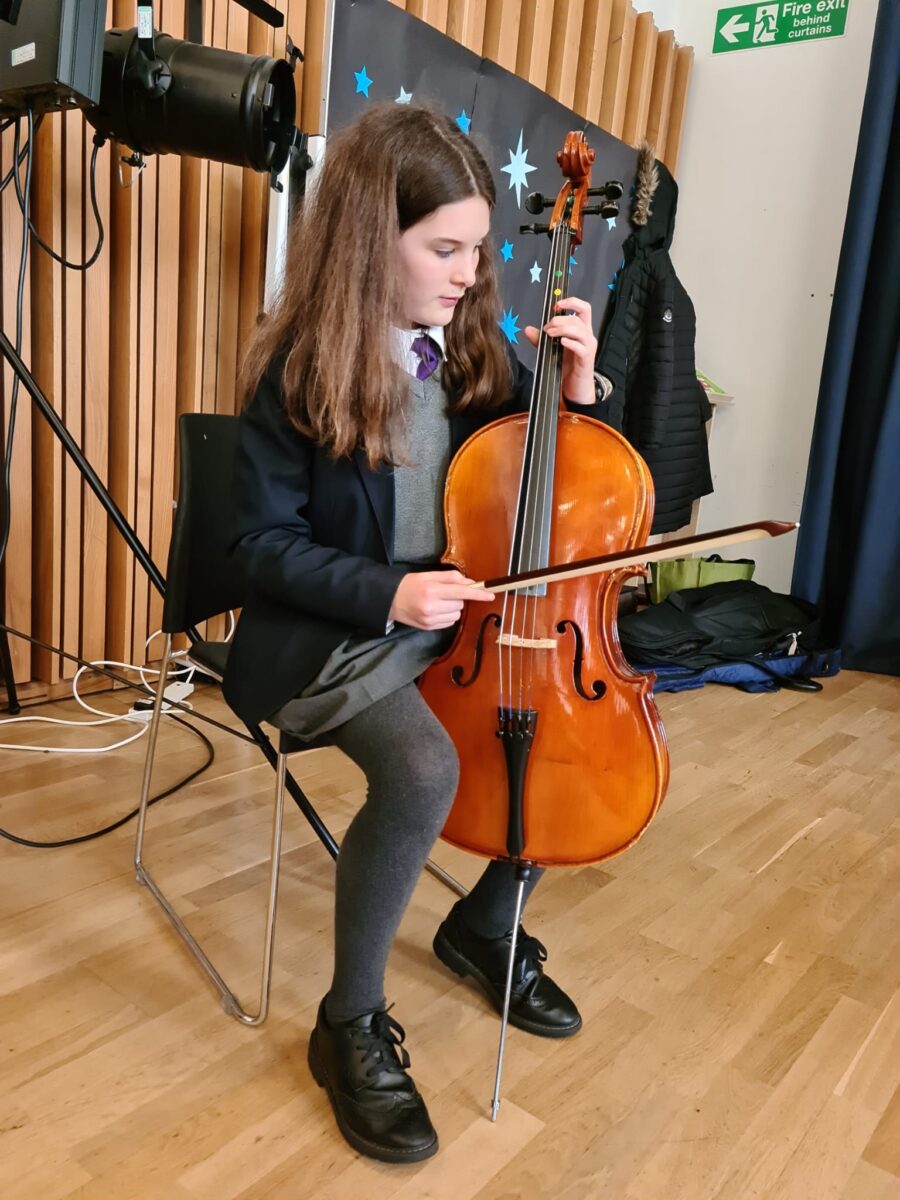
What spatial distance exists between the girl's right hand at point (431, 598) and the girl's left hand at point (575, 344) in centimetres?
33

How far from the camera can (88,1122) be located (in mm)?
959

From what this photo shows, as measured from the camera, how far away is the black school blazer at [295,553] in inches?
38.3

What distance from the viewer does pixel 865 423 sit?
9.87 ft

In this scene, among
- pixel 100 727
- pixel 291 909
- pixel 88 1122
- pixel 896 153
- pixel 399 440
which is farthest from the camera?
pixel 896 153

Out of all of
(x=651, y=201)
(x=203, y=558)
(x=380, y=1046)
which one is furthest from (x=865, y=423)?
(x=380, y=1046)

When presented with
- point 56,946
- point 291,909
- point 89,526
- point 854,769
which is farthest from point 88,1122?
point 854,769

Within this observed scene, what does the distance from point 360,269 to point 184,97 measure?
81 centimetres

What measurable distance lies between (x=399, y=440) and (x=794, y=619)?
2.12 m

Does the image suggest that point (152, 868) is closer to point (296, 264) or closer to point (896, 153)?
point (296, 264)

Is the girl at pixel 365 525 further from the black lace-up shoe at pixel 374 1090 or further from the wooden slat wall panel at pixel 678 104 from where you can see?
the wooden slat wall panel at pixel 678 104

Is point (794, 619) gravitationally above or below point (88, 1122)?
above

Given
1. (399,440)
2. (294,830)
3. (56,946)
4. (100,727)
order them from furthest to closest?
(100,727) < (294,830) < (56,946) < (399,440)

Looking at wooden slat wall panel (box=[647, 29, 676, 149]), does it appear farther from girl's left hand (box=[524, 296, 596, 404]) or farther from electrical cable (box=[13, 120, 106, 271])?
girl's left hand (box=[524, 296, 596, 404])

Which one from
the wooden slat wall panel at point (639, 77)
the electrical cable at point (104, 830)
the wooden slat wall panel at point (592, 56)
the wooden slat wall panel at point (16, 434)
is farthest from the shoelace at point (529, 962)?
the wooden slat wall panel at point (639, 77)
